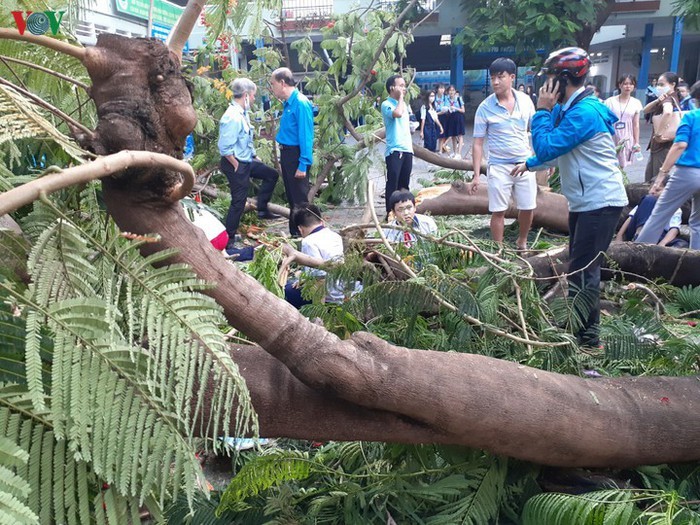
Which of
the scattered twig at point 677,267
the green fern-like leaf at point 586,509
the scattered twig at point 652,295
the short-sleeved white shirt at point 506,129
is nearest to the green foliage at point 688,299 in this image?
the scattered twig at point 677,267

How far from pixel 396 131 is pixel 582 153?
3577 millimetres

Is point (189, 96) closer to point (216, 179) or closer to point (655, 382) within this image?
point (655, 382)

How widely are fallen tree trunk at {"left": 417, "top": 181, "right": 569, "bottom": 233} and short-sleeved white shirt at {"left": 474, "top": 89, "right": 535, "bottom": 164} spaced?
32.4 inches

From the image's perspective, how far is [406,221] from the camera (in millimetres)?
3465

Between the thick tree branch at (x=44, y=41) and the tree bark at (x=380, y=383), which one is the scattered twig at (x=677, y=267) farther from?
the thick tree branch at (x=44, y=41)

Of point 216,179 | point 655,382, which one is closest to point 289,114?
point 216,179

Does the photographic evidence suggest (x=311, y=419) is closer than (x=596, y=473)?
Yes

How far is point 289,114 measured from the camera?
6.49 meters

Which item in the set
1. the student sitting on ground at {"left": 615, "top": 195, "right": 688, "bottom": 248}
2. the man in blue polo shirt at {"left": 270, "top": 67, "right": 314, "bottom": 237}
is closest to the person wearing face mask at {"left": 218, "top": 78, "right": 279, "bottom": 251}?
the man in blue polo shirt at {"left": 270, "top": 67, "right": 314, "bottom": 237}

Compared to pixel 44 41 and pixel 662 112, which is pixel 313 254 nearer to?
pixel 44 41

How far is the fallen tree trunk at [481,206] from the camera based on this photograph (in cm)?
628

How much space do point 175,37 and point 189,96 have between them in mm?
131

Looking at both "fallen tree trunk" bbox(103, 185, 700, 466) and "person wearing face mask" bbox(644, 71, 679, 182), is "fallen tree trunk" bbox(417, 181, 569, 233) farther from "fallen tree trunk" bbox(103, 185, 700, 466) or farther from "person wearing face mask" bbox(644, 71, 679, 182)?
"fallen tree trunk" bbox(103, 185, 700, 466)

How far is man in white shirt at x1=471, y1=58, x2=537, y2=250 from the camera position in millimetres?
5438
